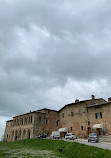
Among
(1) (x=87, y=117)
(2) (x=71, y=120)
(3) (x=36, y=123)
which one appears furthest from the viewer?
(3) (x=36, y=123)

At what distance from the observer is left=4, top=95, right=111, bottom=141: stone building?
121 ft

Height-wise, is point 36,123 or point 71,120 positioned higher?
point 71,120

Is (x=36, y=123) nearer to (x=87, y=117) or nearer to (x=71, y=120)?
(x=71, y=120)

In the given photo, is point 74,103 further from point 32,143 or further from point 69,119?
point 32,143

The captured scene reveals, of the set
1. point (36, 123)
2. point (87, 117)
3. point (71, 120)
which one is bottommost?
point (36, 123)

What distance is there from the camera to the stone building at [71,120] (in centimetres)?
3700

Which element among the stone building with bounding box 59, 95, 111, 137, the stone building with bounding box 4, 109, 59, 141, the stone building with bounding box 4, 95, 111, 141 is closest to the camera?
the stone building with bounding box 59, 95, 111, 137

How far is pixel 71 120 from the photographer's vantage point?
44.0m

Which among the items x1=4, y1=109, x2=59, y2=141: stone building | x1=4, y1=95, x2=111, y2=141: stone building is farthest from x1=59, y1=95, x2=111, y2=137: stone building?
x1=4, y1=109, x2=59, y2=141: stone building

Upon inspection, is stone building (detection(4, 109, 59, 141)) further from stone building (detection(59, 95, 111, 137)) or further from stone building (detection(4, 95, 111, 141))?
stone building (detection(59, 95, 111, 137))

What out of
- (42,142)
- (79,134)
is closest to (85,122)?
(79,134)

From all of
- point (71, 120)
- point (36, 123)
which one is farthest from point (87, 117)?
point (36, 123)

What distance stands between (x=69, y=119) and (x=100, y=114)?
10092mm

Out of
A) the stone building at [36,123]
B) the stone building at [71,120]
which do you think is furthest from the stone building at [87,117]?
the stone building at [36,123]
